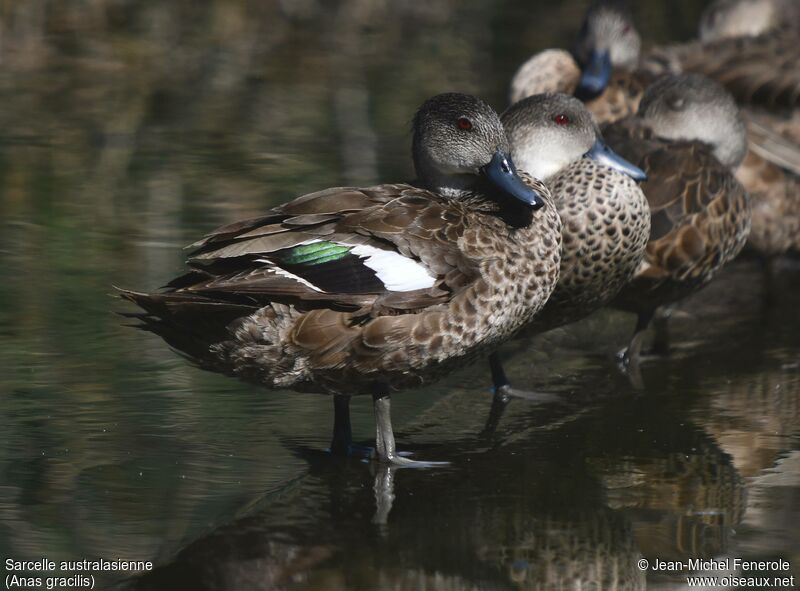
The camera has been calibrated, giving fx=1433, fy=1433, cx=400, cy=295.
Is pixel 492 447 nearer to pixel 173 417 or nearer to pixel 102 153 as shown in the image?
pixel 173 417

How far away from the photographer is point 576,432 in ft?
17.1

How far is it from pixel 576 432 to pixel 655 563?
1.20 metres

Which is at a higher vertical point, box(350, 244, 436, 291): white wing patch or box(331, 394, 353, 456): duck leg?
box(350, 244, 436, 291): white wing patch

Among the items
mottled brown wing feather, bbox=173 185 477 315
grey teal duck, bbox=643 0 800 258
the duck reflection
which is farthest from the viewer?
grey teal duck, bbox=643 0 800 258

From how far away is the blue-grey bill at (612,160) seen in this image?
589cm

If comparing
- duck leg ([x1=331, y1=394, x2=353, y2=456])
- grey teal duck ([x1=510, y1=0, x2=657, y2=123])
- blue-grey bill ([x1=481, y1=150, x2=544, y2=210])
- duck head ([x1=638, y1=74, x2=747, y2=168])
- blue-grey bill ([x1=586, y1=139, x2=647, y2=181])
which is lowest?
duck leg ([x1=331, y1=394, x2=353, y2=456])

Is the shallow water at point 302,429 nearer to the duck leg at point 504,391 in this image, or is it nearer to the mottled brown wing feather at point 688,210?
the duck leg at point 504,391

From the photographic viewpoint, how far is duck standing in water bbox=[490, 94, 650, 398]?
5.57 m

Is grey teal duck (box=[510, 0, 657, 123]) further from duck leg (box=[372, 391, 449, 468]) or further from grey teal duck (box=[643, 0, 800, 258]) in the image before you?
duck leg (box=[372, 391, 449, 468])

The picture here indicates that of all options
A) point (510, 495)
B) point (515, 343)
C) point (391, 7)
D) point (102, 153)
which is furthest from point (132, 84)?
point (510, 495)

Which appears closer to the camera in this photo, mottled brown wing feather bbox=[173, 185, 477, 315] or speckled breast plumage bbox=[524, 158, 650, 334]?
mottled brown wing feather bbox=[173, 185, 477, 315]

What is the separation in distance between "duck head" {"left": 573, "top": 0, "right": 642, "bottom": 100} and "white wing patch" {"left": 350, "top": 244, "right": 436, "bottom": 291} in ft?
14.0

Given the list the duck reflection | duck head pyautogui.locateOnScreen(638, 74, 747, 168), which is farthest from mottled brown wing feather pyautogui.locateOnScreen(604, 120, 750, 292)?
the duck reflection

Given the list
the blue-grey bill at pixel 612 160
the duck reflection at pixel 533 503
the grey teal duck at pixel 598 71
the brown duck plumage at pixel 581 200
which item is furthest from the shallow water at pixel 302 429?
the grey teal duck at pixel 598 71
